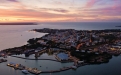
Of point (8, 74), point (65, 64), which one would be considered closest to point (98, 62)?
point (65, 64)

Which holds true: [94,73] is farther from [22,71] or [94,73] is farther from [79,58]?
[22,71]

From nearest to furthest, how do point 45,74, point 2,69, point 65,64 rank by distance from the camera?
point 45,74 → point 2,69 → point 65,64

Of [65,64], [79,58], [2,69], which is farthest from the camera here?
[79,58]

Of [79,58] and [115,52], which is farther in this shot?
[115,52]

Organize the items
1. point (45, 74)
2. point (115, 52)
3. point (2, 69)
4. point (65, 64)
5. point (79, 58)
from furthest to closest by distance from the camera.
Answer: point (115, 52) → point (79, 58) → point (65, 64) → point (2, 69) → point (45, 74)

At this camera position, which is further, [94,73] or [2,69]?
[2,69]

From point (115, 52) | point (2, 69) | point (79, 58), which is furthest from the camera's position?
point (115, 52)

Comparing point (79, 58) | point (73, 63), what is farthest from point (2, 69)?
point (79, 58)

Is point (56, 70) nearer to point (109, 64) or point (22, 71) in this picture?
point (22, 71)
